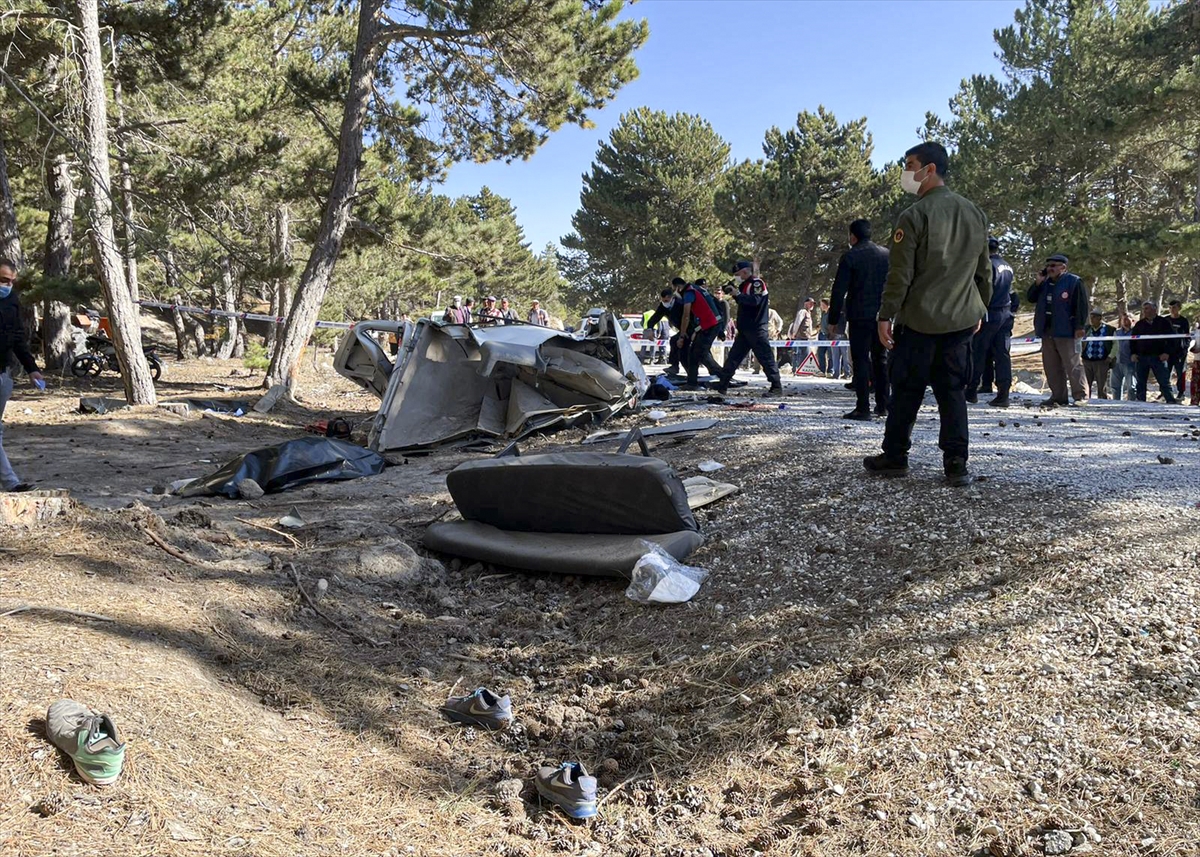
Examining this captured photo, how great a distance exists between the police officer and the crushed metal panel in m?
2.09

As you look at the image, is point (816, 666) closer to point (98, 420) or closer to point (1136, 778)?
point (1136, 778)

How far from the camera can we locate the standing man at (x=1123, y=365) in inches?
514

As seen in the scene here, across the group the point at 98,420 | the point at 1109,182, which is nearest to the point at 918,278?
the point at 98,420

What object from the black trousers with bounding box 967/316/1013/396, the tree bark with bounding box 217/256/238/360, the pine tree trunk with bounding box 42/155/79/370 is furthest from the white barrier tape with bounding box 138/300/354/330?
the black trousers with bounding box 967/316/1013/396

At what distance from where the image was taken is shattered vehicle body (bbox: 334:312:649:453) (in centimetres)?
885

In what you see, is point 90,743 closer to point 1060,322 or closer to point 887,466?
point 887,466

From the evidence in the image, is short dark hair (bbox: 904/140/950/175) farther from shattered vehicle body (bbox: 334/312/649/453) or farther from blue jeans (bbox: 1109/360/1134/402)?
blue jeans (bbox: 1109/360/1134/402)

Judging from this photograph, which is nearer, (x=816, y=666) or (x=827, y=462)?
(x=816, y=666)

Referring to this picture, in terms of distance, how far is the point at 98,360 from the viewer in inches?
624

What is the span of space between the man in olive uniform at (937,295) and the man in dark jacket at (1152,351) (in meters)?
9.48

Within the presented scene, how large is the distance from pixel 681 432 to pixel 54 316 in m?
14.1

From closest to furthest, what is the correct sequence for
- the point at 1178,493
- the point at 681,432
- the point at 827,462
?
the point at 1178,493 → the point at 827,462 → the point at 681,432

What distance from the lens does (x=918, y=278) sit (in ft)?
15.2

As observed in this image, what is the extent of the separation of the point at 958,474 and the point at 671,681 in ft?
7.80
